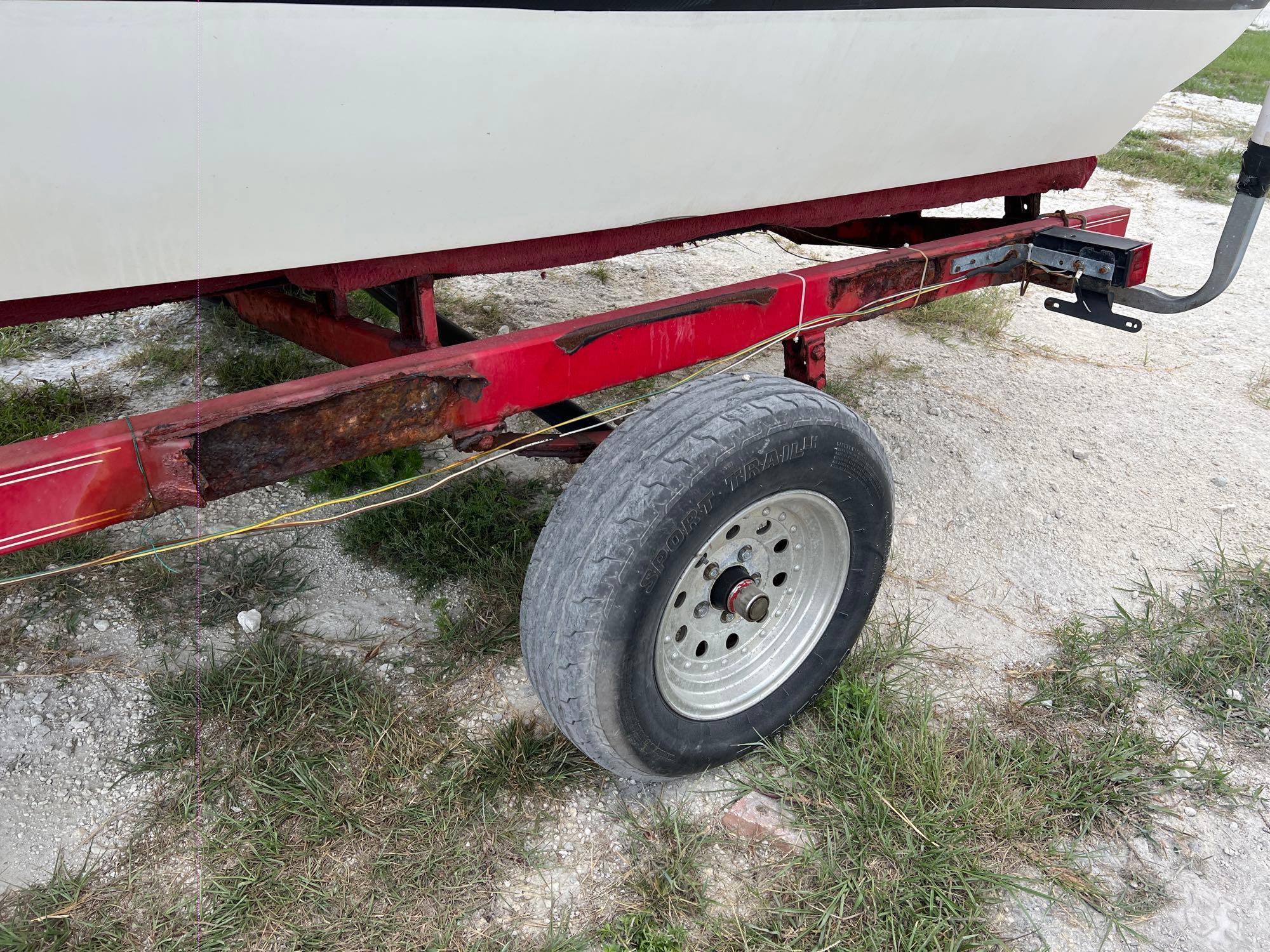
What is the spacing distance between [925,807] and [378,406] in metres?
1.41

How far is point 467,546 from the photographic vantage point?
105 inches

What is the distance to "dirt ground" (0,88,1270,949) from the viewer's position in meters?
1.90

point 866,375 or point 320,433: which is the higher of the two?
point 320,433

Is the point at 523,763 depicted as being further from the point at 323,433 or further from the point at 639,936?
the point at 323,433

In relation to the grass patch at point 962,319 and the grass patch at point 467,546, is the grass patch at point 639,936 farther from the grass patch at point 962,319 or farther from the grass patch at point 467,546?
the grass patch at point 962,319

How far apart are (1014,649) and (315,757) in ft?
6.08

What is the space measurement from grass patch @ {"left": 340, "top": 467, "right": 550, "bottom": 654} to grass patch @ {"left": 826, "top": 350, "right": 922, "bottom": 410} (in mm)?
1448

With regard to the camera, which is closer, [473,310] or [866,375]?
[866,375]

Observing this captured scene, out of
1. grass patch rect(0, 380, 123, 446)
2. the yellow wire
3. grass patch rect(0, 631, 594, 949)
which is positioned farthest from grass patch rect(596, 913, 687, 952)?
grass patch rect(0, 380, 123, 446)

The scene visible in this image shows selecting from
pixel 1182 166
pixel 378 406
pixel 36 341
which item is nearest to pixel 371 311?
pixel 36 341

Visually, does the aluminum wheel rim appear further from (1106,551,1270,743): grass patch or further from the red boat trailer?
(1106,551,1270,743): grass patch

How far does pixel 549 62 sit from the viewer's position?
5.17 ft

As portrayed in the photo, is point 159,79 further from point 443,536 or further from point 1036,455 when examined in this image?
point 1036,455

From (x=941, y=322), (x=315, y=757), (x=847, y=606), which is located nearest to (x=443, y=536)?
(x=315, y=757)
